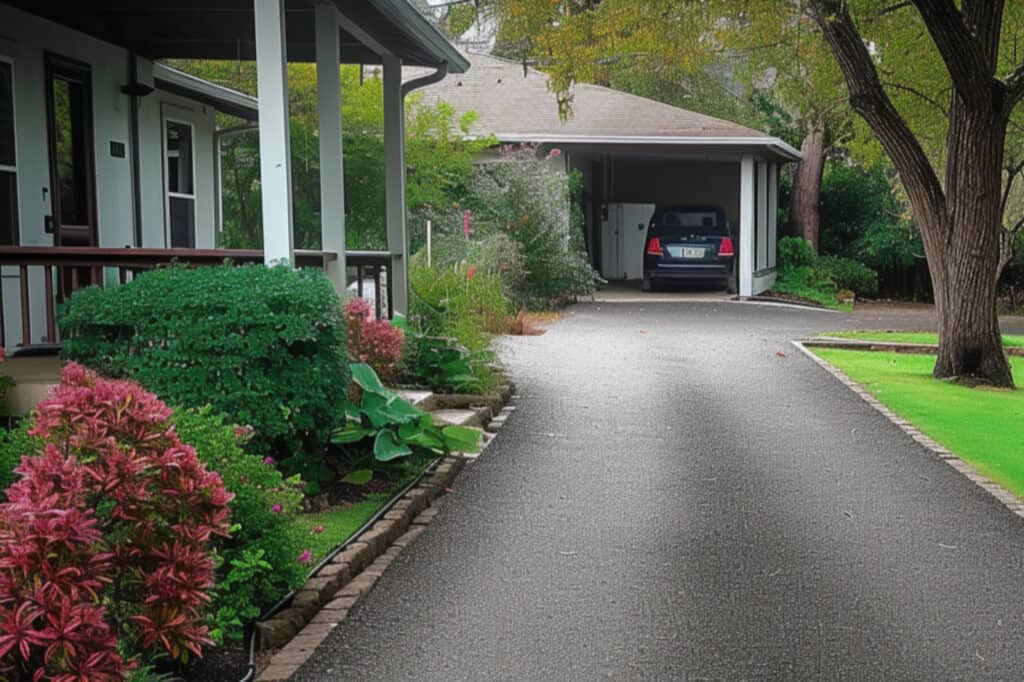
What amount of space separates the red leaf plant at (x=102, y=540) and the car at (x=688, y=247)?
2410 cm

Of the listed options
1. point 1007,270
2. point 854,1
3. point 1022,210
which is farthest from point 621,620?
point 1007,270

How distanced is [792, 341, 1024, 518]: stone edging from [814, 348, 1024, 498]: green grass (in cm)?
8

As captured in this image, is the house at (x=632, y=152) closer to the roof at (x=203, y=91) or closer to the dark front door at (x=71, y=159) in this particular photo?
the roof at (x=203, y=91)

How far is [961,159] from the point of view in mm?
15539

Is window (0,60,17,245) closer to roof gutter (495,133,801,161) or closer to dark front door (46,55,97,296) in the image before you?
dark front door (46,55,97,296)

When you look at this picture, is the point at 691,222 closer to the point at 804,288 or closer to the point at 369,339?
the point at 804,288

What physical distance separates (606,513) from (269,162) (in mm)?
3198

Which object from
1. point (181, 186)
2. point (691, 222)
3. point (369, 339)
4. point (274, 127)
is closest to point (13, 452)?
point (274, 127)

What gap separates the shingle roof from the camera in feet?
90.4

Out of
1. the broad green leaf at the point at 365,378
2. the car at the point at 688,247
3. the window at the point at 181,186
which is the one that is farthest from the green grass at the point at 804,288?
the broad green leaf at the point at 365,378

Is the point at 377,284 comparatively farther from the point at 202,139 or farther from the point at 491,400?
the point at 202,139

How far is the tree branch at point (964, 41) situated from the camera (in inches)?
572

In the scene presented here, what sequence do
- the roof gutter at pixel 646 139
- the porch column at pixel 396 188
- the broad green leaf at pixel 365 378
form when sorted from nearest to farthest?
1. the broad green leaf at pixel 365 378
2. the porch column at pixel 396 188
3. the roof gutter at pixel 646 139

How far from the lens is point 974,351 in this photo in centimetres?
1619
